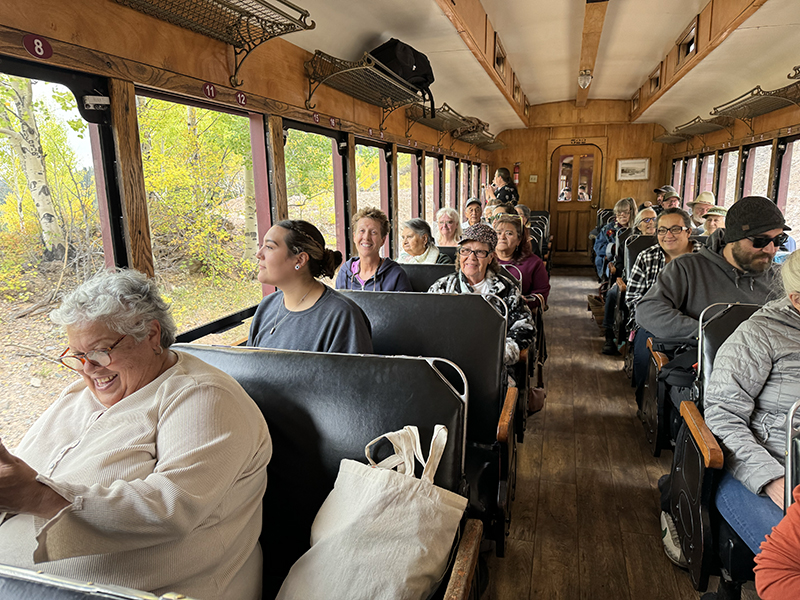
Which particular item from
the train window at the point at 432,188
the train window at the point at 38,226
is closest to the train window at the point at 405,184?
Result: the train window at the point at 432,188

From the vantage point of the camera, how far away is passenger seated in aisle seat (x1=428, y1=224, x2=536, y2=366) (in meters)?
2.80

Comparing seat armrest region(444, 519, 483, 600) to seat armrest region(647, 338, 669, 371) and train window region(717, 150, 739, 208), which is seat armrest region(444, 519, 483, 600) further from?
train window region(717, 150, 739, 208)

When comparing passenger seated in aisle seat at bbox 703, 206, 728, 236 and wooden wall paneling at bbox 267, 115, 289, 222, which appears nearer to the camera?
wooden wall paneling at bbox 267, 115, 289, 222

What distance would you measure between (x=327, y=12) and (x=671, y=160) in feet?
Result: 29.9

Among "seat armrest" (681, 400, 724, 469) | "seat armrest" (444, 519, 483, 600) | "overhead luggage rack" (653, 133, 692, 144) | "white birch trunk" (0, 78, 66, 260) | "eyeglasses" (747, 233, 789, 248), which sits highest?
"overhead luggage rack" (653, 133, 692, 144)

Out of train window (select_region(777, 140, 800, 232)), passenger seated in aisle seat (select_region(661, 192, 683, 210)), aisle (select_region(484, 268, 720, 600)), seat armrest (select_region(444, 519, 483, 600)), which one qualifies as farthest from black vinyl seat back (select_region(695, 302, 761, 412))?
passenger seated in aisle seat (select_region(661, 192, 683, 210))

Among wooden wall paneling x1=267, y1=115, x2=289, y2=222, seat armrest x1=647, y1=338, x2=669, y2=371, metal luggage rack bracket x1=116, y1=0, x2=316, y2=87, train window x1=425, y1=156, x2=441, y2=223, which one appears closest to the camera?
metal luggage rack bracket x1=116, y1=0, x2=316, y2=87

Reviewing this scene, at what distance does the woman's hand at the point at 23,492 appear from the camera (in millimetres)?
902

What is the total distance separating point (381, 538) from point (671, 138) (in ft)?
32.3

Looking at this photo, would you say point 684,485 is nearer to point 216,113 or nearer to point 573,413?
point 573,413

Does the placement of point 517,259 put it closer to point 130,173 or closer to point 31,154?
point 130,173

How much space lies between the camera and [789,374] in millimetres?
1589

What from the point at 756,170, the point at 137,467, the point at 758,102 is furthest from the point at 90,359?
the point at 756,170

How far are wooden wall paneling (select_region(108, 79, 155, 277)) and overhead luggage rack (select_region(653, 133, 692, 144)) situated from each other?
8.55 metres
